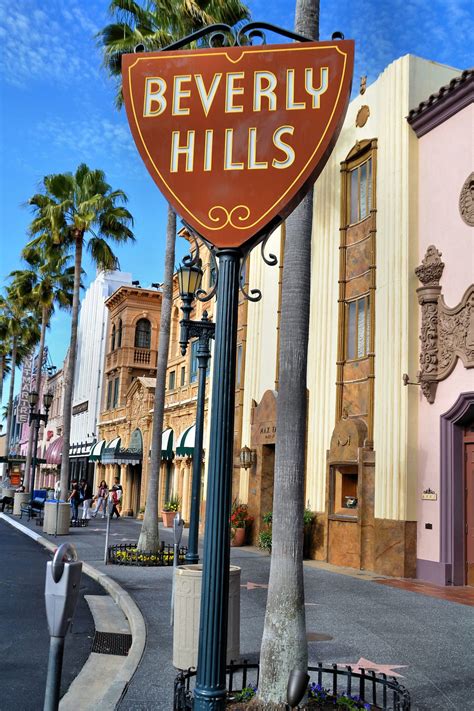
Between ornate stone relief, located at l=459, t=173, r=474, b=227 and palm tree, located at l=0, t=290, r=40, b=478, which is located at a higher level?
palm tree, located at l=0, t=290, r=40, b=478

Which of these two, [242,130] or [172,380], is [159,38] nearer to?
[242,130]

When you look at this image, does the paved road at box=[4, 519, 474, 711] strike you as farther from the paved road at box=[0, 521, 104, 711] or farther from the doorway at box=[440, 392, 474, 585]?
the doorway at box=[440, 392, 474, 585]

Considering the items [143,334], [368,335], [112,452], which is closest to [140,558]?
[368,335]

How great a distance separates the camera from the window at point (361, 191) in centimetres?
1833

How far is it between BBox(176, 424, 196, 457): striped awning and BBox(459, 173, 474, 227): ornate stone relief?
16.6m

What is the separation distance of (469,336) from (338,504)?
590cm

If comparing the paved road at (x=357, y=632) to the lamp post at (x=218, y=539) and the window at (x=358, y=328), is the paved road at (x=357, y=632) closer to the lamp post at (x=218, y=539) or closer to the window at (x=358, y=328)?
the lamp post at (x=218, y=539)

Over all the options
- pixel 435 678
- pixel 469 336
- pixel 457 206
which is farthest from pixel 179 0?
pixel 435 678

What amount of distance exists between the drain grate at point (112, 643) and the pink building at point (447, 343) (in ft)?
25.1

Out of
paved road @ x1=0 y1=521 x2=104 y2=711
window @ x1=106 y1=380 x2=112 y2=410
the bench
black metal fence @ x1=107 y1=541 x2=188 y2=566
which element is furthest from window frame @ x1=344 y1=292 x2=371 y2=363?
window @ x1=106 y1=380 x2=112 y2=410

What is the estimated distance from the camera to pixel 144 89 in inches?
213

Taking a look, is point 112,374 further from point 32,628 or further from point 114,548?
point 32,628

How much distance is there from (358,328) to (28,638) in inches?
457

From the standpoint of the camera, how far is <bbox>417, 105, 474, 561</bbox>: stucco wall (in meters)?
15.0
